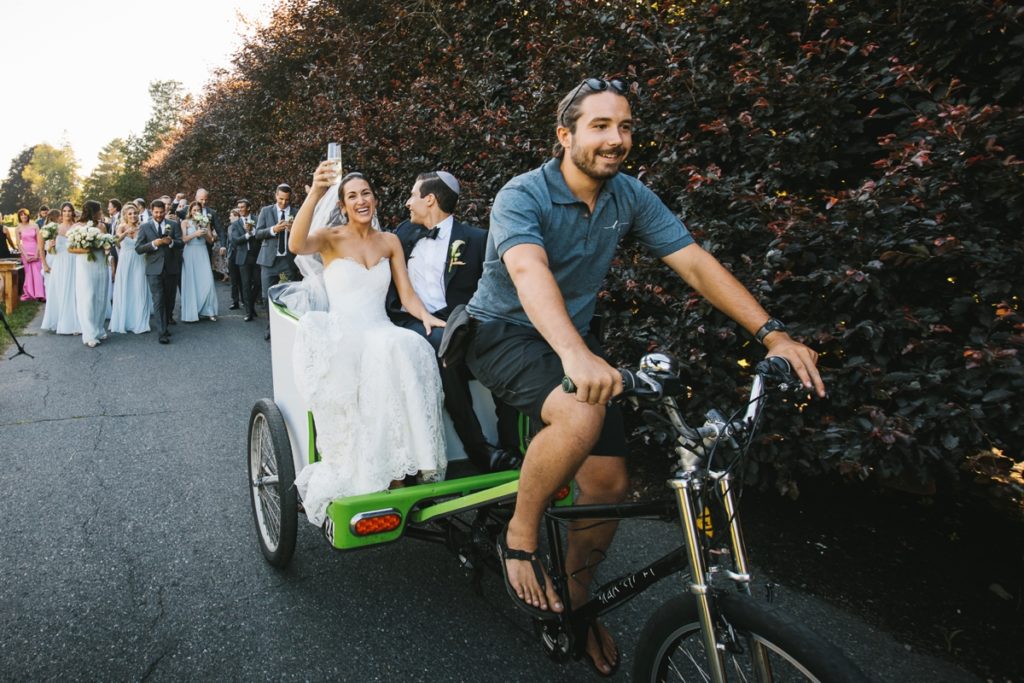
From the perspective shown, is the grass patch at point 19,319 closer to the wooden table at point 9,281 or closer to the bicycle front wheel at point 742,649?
the wooden table at point 9,281

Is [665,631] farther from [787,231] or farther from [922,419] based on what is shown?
[787,231]

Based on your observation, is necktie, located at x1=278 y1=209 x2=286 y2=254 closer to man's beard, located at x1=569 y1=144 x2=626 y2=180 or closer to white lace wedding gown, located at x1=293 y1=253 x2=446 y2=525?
white lace wedding gown, located at x1=293 y1=253 x2=446 y2=525

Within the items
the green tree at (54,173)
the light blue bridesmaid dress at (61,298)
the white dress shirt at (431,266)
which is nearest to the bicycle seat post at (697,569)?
the white dress shirt at (431,266)

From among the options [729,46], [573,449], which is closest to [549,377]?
[573,449]

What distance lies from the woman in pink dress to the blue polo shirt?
1505 cm

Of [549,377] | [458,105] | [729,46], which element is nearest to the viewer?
[549,377]

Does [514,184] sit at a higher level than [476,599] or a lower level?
higher

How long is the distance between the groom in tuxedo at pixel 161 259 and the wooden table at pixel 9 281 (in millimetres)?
3676

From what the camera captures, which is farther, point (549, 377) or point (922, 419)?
point (922, 419)

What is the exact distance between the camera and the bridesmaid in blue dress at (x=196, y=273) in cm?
1142

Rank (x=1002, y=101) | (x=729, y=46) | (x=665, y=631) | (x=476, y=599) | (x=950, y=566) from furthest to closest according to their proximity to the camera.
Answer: (x=729, y=46), (x=950, y=566), (x=476, y=599), (x=1002, y=101), (x=665, y=631)

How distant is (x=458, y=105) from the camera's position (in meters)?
6.89

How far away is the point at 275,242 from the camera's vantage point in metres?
10.3

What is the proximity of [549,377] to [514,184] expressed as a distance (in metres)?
0.68
